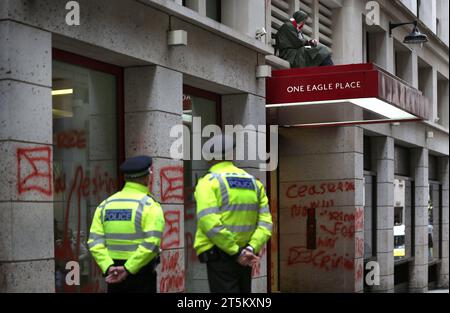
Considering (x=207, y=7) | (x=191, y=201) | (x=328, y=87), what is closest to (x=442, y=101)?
(x=328, y=87)

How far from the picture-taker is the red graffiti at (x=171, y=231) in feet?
36.3

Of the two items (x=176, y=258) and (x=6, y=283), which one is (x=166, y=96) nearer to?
(x=176, y=258)

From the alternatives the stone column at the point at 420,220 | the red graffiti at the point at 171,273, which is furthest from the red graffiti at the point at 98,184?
the stone column at the point at 420,220

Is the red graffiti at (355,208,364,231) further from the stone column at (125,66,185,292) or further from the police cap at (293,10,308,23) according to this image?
the stone column at (125,66,185,292)

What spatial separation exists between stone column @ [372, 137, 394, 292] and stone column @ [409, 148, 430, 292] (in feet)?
11.2

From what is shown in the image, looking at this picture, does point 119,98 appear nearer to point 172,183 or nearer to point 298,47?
point 172,183

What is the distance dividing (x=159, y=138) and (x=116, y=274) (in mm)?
3994

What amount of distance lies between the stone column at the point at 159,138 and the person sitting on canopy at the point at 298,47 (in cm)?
441

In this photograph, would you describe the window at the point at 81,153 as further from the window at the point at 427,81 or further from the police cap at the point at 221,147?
the window at the point at 427,81

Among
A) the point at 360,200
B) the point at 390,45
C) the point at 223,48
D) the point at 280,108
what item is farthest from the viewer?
the point at 390,45
